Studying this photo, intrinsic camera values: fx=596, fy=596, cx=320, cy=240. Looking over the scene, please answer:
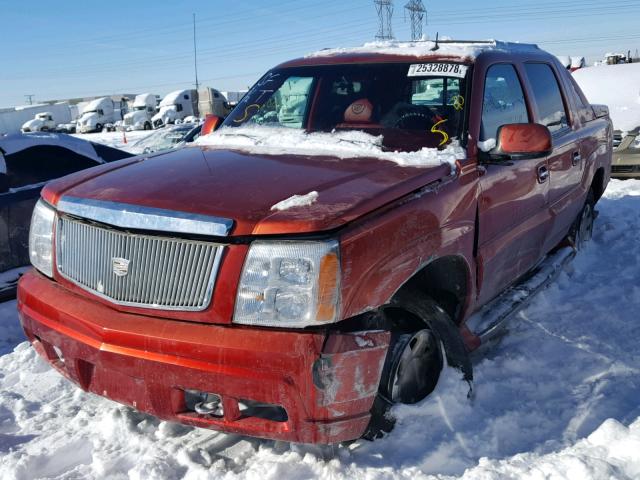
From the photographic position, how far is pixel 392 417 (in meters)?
2.54

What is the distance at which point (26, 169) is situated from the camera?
17.3ft

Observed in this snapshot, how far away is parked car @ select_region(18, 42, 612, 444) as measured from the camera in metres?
2.06

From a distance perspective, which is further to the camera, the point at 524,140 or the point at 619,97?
the point at 619,97

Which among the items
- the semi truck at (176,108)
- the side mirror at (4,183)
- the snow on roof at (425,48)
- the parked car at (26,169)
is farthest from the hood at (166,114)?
the snow on roof at (425,48)

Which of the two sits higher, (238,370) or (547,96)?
(547,96)

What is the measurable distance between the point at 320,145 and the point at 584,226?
3.21m

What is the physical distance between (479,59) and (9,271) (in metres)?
3.67

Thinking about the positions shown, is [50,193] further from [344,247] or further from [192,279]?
[344,247]

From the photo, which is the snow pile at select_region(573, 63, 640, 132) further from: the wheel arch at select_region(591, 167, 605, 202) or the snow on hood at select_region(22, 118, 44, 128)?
the snow on hood at select_region(22, 118, 44, 128)

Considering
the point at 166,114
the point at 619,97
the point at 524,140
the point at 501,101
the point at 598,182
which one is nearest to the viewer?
the point at 524,140

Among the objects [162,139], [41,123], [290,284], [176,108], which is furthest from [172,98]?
[290,284]

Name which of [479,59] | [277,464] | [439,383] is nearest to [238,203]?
[277,464]

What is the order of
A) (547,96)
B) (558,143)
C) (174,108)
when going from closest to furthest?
(558,143)
(547,96)
(174,108)

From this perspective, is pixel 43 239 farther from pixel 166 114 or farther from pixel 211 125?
pixel 166 114
